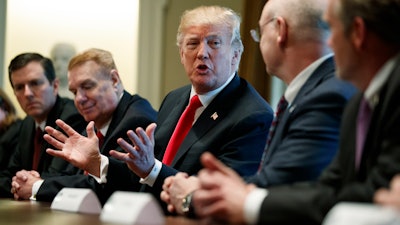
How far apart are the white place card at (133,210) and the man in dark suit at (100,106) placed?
6.03 feet

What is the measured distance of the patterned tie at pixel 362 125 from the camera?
6.68 ft

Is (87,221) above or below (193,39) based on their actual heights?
below

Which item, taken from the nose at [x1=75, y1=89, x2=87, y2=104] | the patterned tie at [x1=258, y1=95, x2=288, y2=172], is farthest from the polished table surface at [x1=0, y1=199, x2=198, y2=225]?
the nose at [x1=75, y1=89, x2=87, y2=104]

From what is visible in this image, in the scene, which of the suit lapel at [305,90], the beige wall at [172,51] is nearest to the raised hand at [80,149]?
the suit lapel at [305,90]

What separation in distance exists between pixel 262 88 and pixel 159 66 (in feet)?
3.63

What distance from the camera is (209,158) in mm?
2072

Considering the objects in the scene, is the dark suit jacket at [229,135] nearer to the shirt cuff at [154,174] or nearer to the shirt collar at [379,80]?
the shirt cuff at [154,174]

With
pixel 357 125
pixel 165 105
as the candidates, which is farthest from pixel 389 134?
pixel 165 105

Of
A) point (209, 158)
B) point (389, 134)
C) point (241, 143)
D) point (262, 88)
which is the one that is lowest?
point (262, 88)

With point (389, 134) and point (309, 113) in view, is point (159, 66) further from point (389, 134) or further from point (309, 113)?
point (389, 134)

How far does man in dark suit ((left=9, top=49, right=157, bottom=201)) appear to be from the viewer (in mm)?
4082

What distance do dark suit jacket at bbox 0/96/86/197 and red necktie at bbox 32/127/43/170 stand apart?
0.10ft

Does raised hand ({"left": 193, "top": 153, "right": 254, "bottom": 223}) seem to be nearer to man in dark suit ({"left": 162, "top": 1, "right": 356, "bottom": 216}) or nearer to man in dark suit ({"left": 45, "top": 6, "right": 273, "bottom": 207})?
man in dark suit ({"left": 162, "top": 1, "right": 356, "bottom": 216})

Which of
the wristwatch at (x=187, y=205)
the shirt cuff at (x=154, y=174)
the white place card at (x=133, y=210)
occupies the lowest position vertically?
the shirt cuff at (x=154, y=174)
